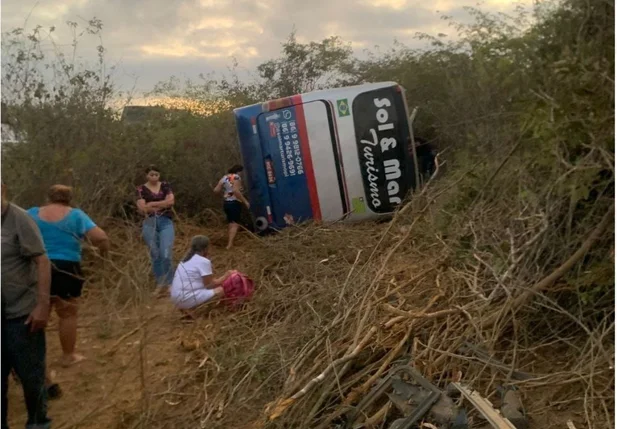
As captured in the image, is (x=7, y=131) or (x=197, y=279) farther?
(x=7, y=131)

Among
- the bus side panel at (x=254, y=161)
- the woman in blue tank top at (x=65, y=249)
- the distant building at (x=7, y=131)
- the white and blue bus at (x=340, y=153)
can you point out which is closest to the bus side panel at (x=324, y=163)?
the white and blue bus at (x=340, y=153)

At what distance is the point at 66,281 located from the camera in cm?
418

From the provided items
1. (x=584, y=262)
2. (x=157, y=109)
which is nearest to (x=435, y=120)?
(x=157, y=109)

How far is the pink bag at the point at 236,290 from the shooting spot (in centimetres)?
557

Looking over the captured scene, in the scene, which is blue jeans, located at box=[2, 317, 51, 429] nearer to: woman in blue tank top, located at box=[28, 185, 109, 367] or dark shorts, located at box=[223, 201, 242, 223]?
woman in blue tank top, located at box=[28, 185, 109, 367]

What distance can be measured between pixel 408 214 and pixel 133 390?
3.17 m

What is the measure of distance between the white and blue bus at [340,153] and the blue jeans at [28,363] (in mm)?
4490

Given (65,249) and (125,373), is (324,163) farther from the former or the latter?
(125,373)

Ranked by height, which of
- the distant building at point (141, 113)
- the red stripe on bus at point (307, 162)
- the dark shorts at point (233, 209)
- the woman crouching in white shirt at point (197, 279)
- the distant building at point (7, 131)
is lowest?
the woman crouching in white shirt at point (197, 279)

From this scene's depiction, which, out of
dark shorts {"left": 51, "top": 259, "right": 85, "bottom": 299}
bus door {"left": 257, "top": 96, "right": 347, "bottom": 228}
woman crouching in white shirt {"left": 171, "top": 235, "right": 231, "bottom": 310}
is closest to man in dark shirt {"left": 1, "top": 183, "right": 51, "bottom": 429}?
dark shorts {"left": 51, "top": 259, "right": 85, "bottom": 299}

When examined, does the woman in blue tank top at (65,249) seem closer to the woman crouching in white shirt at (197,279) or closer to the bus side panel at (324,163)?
the woman crouching in white shirt at (197,279)

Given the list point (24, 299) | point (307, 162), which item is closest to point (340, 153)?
point (307, 162)

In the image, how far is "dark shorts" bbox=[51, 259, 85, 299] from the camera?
414cm

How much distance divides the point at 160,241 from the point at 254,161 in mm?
2348
